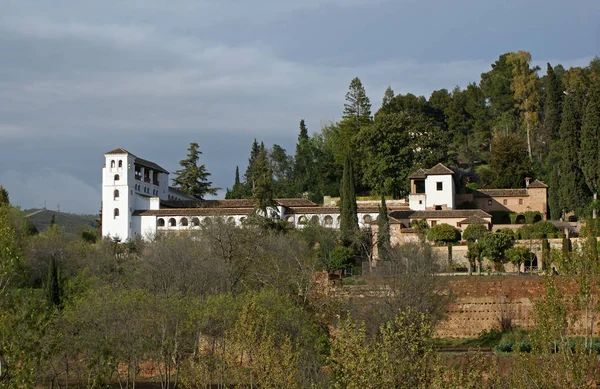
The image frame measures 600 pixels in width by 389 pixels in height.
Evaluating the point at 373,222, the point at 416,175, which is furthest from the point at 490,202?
the point at 373,222

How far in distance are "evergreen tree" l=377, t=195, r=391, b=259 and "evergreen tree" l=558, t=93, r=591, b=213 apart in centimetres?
1057

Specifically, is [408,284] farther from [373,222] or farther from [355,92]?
[355,92]

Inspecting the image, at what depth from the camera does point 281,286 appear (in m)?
38.2

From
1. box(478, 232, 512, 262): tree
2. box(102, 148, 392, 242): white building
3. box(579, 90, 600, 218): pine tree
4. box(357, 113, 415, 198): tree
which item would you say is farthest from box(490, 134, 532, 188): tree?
box(478, 232, 512, 262): tree

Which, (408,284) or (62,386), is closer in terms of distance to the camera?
(62,386)

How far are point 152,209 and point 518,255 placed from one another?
81.8ft

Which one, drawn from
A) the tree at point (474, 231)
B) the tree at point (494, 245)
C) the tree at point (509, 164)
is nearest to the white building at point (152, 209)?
the tree at point (474, 231)

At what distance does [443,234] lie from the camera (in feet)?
170

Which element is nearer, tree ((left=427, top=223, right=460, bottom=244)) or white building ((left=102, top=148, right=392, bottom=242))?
tree ((left=427, top=223, right=460, bottom=244))

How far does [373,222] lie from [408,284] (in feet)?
51.5

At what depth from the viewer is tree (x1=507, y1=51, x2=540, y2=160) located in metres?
74.1

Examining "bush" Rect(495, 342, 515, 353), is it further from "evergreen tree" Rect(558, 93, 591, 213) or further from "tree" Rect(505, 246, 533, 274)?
"evergreen tree" Rect(558, 93, 591, 213)

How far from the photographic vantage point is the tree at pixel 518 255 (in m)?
47.8

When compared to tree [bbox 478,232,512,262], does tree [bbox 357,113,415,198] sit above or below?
above
